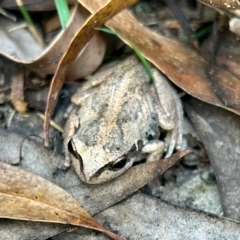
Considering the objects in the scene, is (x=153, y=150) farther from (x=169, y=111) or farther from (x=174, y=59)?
(x=174, y=59)

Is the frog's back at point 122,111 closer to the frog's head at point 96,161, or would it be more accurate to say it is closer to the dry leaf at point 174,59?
the frog's head at point 96,161

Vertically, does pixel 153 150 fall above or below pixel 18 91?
below

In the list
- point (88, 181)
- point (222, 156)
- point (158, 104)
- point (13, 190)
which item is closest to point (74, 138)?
point (88, 181)

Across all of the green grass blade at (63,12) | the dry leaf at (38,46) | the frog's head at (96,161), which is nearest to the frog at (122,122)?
the frog's head at (96,161)

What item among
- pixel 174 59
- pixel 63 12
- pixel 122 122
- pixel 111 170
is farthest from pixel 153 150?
pixel 63 12

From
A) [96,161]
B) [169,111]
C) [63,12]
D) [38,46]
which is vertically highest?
[63,12]

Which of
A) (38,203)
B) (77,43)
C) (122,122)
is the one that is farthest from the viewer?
(122,122)
